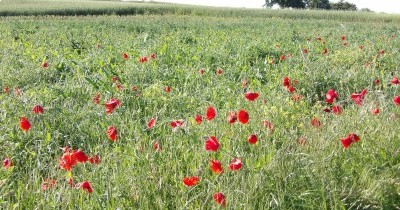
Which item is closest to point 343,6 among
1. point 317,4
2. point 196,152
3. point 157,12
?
point 317,4

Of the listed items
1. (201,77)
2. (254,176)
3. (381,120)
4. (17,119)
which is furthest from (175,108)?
(254,176)

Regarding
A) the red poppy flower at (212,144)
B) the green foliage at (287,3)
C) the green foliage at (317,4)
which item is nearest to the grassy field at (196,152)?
the red poppy flower at (212,144)

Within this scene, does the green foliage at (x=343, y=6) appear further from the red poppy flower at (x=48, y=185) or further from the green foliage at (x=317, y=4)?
the red poppy flower at (x=48, y=185)

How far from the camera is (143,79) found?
223 inches

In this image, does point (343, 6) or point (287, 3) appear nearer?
point (287, 3)

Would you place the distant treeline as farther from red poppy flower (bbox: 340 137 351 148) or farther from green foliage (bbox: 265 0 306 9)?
red poppy flower (bbox: 340 137 351 148)

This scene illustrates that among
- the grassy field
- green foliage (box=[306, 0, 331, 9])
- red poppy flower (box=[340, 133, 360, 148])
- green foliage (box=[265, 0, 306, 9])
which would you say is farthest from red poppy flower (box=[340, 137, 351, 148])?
green foliage (box=[306, 0, 331, 9])

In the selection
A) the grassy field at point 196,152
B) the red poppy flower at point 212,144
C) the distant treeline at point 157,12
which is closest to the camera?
the red poppy flower at point 212,144

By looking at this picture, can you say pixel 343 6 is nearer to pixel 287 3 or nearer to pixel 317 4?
pixel 317 4

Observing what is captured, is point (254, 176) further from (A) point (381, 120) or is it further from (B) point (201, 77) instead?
(B) point (201, 77)

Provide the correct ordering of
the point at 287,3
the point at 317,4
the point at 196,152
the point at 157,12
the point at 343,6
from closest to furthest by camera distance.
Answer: the point at 196,152 < the point at 157,12 < the point at 287,3 < the point at 317,4 < the point at 343,6

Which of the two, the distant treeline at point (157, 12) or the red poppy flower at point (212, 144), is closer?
the red poppy flower at point (212, 144)

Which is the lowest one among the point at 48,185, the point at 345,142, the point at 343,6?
the point at 343,6

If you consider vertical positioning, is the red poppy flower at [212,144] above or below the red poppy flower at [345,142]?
above
